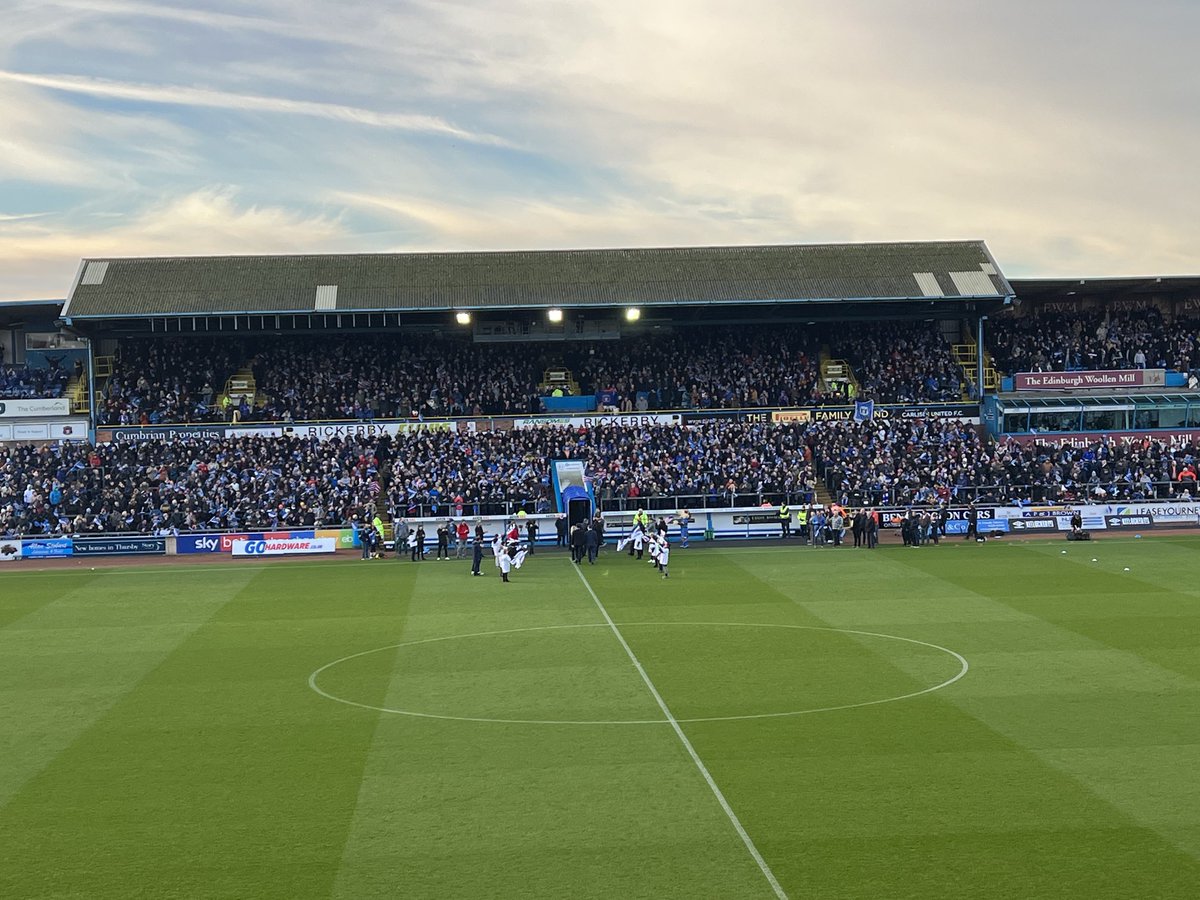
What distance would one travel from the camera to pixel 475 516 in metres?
47.7

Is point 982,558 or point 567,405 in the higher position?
point 567,405

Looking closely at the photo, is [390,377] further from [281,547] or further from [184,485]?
[281,547]

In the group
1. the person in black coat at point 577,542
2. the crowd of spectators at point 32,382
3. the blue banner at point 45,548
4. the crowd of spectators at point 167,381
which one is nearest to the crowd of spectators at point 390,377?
the crowd of spectators at point 167,381

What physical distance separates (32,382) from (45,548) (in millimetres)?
16203

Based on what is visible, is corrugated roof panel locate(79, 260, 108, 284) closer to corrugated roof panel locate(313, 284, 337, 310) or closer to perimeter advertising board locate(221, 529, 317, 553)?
corrugated roof panel locate(313, 284, 337, 310)

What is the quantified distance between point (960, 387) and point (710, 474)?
1573 cm

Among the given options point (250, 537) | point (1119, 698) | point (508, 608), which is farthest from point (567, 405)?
point (1119, 698)

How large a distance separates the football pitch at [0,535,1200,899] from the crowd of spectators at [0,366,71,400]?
28.1 m

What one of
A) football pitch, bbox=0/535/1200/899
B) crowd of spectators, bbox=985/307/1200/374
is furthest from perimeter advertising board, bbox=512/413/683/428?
football pitch, bbox=0/535/1200/899

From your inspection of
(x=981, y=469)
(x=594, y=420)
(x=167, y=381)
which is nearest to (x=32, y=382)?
(x=167, y=381)

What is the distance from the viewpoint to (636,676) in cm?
2252

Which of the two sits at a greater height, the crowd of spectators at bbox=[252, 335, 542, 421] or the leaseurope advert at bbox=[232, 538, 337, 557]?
the crowd of spectators at bbox=[252, 335, 542, 421]

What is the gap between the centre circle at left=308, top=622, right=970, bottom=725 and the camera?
20.0 metres

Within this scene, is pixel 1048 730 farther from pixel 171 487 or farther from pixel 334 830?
pixel 171 487
